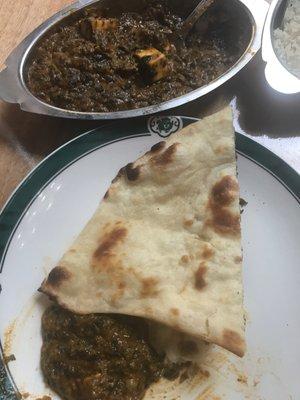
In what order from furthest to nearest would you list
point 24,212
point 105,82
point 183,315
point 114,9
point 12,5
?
point 12,5 → point 114,9 → point 105,82 → point 24,212 → point 183,315

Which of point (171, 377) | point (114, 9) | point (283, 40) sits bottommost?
point (171, 377)

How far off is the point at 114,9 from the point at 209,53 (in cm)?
53

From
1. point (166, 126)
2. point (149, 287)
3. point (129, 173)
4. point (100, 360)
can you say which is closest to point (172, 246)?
point (149, 287)

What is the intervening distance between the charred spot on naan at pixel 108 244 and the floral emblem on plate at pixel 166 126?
0.49m

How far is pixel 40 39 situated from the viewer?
2.41 meters

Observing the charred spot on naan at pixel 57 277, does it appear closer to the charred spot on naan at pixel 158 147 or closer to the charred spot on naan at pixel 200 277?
the charred spot on naan at pixel 200 277

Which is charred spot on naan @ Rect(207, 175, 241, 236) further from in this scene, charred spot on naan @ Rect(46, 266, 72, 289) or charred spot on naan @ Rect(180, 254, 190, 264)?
charred spot on naan @ Rect(46, 266, 72, 289)

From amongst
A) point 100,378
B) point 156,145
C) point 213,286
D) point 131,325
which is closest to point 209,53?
point 156,145

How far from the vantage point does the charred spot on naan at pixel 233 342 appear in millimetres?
1661

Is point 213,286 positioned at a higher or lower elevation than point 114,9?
lower

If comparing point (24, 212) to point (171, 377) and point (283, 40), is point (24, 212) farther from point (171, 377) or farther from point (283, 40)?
point (283, 40)

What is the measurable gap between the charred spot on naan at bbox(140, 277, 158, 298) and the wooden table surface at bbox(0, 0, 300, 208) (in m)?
0.83

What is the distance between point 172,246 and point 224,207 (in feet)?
0.81

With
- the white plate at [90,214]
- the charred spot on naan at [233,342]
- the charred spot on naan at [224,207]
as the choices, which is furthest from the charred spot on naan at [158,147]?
the charred spot on naan at [233,342]
